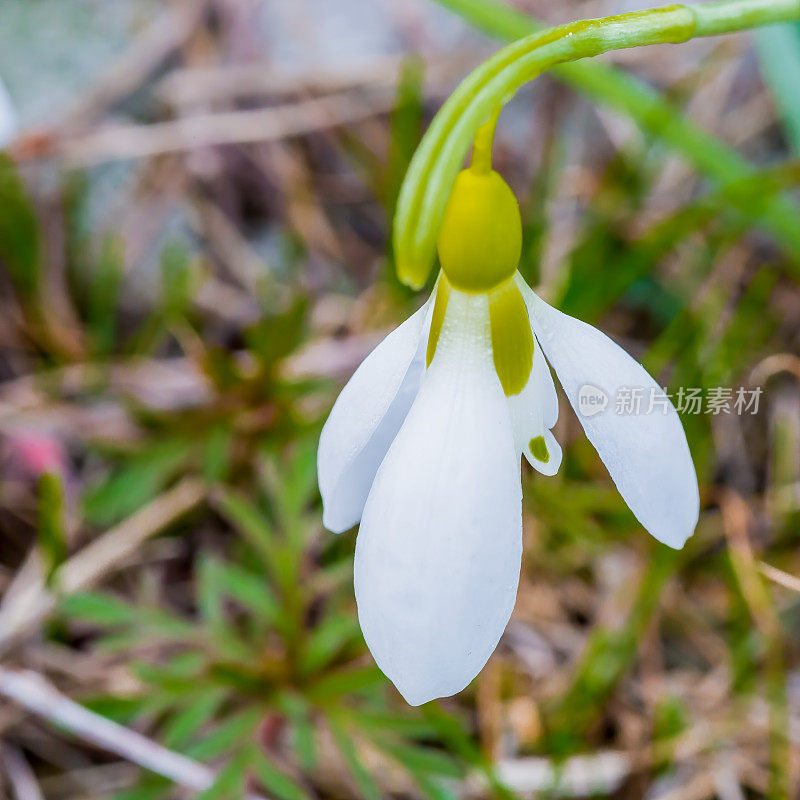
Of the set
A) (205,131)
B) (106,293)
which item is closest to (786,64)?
(205,131)

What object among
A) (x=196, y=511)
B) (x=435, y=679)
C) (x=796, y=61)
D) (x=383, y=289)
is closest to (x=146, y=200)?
(x=383, y=289)

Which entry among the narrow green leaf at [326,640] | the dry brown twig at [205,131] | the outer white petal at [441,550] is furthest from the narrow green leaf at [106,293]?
the outer white petal at [441,550]

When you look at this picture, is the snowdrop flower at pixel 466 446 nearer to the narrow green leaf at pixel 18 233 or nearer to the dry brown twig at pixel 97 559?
the dry brown twig at pixel 97 559

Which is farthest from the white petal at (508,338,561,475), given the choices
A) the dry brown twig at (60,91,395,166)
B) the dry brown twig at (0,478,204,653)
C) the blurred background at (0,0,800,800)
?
the dry brown twig at (60,91,395,166)

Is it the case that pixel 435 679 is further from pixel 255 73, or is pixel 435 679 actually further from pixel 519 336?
pixel 255 73

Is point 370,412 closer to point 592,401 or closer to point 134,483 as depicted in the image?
point 592,401

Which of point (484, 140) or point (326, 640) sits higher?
point (484, 140)
